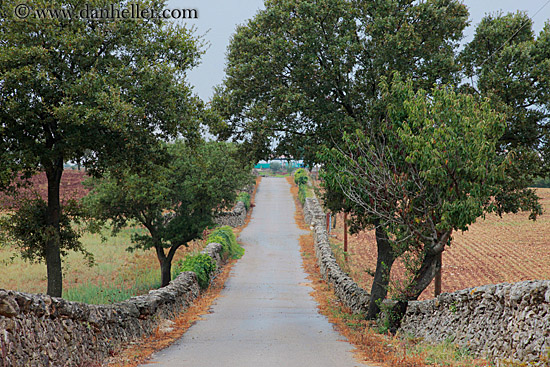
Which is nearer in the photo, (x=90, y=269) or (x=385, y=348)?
(x=385, y=348)

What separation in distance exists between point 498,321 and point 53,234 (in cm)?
991

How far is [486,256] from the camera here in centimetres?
3109

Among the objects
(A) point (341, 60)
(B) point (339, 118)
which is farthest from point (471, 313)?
(A) point (341, 60)

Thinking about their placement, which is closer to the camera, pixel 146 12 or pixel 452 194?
pixel 452 194

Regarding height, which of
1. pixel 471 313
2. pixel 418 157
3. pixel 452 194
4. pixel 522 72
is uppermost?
pixel 522 72

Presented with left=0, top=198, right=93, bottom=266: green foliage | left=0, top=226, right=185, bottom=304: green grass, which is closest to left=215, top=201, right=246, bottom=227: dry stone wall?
left=0, top=226, right=185, bottom=304: green grass

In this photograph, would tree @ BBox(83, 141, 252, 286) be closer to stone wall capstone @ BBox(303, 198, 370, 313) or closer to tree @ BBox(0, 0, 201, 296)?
stone wall capstone @ BBox(303, 198, 370, 313)

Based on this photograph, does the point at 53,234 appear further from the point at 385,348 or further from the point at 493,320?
the point at 493,320

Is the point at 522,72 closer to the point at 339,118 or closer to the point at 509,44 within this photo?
the point at 509,44

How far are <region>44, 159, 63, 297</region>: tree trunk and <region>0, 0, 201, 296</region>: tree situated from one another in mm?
24

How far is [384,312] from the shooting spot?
12438 millimetres

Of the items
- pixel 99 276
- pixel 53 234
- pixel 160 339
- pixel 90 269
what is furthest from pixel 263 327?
pixel 90 269

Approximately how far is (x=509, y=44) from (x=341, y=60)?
448 centimetres

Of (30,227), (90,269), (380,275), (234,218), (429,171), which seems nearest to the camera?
(429,171)
